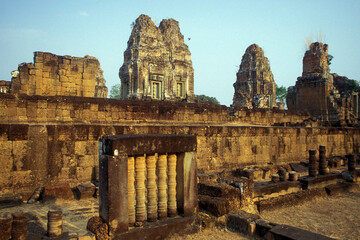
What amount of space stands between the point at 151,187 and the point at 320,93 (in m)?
20.4

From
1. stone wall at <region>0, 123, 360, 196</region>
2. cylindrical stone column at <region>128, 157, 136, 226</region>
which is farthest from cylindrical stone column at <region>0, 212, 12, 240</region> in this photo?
stone wall at <region>0, 123, 360, 196</region>

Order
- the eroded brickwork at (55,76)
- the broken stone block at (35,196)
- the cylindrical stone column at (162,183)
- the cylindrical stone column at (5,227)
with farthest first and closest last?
the eroded brickwork at (55,76) < the broken stone block at (35,196) < the cylindrical stone column at (162,183) < the cylindrical stone column at (5,227)

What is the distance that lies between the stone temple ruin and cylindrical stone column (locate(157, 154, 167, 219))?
0.01 metres

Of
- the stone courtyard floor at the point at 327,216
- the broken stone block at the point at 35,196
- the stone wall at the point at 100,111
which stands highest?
the stone wall at the point at 100,111

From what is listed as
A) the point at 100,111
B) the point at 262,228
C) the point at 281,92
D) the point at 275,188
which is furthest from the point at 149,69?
the point at 281,92

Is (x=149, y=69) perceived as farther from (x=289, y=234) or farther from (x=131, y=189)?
(x=289, y=234)

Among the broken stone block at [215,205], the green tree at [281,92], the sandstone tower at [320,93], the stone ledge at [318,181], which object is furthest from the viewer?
the green tree at [281,92]

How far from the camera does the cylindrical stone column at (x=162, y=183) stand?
156 inches

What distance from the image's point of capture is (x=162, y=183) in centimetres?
396

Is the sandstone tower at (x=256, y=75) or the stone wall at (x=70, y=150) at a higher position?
the sandstone tower at (x=256, y=75)

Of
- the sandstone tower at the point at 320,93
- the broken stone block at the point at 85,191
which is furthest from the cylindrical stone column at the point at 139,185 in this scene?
the sandstone tower at the point at 320,93

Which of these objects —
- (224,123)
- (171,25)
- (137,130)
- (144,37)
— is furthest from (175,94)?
(137,130)

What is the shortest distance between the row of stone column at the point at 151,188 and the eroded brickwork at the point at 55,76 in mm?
8621

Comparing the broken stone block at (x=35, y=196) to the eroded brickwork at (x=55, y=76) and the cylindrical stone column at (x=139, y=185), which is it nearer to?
the cylindrical stone column at (x=139, y=185)
